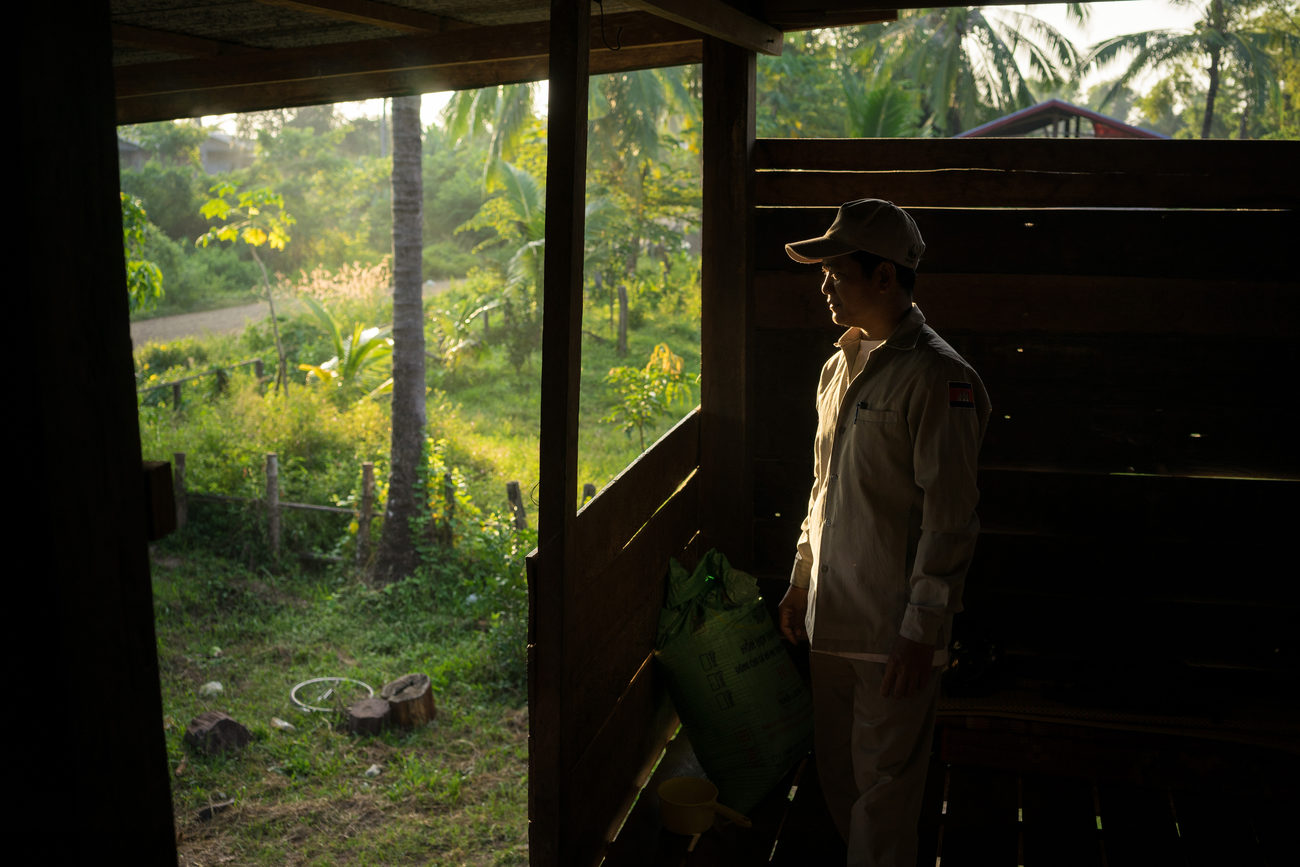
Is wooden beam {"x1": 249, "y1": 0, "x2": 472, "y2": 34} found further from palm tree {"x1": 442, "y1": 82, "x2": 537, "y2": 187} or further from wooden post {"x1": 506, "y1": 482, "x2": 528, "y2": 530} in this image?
palm tree {"x1": 442, "y1": 82, "x2": 537, "y2": 187}

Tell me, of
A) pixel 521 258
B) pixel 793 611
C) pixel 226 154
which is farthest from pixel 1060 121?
pixel 226 154

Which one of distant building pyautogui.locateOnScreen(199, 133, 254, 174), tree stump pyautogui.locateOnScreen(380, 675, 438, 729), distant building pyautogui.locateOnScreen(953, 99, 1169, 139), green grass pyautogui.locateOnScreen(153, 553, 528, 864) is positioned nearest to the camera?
green grass pyautogui.locateOnScreen(153, 553, 528, 864)

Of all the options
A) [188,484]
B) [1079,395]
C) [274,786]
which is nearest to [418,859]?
[274,786]

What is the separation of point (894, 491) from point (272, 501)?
9.87 metres

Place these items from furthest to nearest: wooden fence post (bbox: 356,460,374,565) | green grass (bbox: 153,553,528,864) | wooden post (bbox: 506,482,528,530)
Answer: wooden fence post (bbox: 356,460,374,565) → wooden post (bbox: 506,482,528,530) → green grass (bbox: 153,553,528,864)

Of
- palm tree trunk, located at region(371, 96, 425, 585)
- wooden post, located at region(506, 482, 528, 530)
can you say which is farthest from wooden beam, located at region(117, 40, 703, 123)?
palm tree trunk, located at region(371, 96, 425, 585)

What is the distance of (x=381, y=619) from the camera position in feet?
33.5

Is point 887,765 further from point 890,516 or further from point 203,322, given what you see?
point 203,322

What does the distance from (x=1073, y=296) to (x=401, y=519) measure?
8621 mm

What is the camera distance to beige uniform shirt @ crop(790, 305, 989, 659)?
2453 millimetres

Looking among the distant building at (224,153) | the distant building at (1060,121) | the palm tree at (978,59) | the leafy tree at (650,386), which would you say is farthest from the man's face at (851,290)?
the distant building at (224,153)

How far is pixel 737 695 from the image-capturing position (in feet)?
10.6

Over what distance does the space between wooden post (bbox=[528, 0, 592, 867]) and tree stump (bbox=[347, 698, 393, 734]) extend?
543 centimetres

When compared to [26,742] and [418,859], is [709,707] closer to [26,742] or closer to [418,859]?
[26,742]
